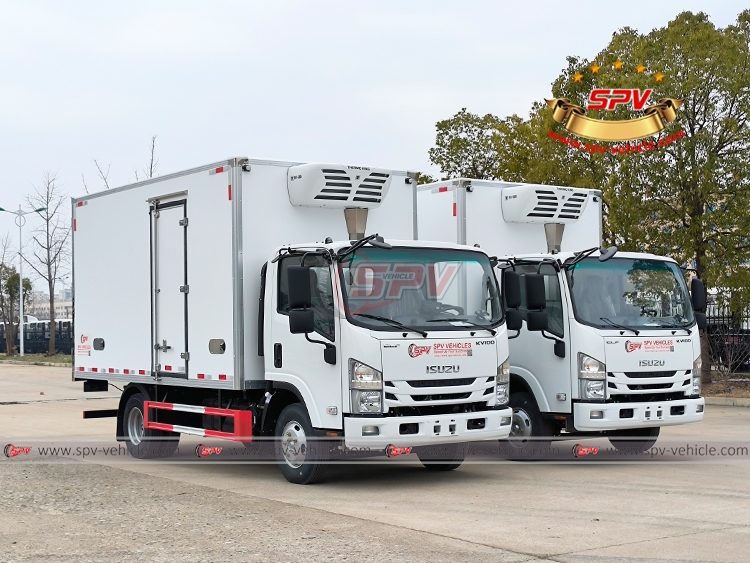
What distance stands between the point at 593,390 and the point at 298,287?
380 centimetres

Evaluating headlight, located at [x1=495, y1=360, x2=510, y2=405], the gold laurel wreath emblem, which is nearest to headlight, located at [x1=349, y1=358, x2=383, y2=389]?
headlight, located at [x1=495, y1=360, x2=510, y2=405]

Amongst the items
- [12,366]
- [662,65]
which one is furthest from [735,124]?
[12,366]

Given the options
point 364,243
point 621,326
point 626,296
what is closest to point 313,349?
point 364,243

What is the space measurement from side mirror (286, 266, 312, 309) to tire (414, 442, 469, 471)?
2505 millimetres

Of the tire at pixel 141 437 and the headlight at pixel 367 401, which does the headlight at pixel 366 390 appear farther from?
the tire at pixel 141 437

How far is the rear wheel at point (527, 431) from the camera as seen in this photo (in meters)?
12.3

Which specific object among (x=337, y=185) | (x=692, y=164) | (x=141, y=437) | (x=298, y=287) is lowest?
(x=141, y=437)

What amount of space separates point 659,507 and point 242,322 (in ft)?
15.3

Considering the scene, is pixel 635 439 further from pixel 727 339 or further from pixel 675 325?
pixel 727 339

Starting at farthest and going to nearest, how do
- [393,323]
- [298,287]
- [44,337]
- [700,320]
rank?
[44,337] → [700,320] → [393,323] → [298,287]

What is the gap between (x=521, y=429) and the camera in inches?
493

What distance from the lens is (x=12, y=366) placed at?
4353 centimetres

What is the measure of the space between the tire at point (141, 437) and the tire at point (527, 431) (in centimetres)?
414

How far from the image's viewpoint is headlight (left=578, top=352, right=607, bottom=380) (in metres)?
11.7
